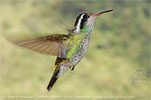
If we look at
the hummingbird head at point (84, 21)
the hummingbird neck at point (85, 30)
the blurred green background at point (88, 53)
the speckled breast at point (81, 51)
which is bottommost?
the blurred green background at point (88, 53)

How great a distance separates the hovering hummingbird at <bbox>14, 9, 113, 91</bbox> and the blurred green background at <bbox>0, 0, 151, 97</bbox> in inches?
47.2

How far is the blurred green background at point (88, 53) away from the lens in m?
1.73

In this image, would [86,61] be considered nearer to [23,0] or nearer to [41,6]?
[41,6]

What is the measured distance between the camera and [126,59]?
205 centimetres

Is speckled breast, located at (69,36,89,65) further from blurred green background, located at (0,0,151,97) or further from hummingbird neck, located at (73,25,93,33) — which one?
blurred green background, located at (0,0,151,97)

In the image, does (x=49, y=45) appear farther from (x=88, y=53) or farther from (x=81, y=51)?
(x=88, y=53)

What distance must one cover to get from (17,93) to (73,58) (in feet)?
4.42

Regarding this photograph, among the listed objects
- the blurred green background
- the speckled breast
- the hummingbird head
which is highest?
the hummingbird head

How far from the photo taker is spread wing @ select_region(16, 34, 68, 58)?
307 mm

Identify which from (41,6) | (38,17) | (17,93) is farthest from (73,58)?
(41,6)

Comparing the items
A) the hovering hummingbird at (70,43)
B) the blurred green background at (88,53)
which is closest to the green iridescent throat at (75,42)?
the hovering hummingbird at (70,43)

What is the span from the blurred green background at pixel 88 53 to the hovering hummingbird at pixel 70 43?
1198mm

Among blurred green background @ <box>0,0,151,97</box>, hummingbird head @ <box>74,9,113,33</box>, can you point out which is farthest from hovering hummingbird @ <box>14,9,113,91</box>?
blurred green background @ <box>0,0,151,97</box>

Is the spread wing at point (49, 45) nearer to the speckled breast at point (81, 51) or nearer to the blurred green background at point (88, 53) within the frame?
the speckled breast at point (81, 51)
